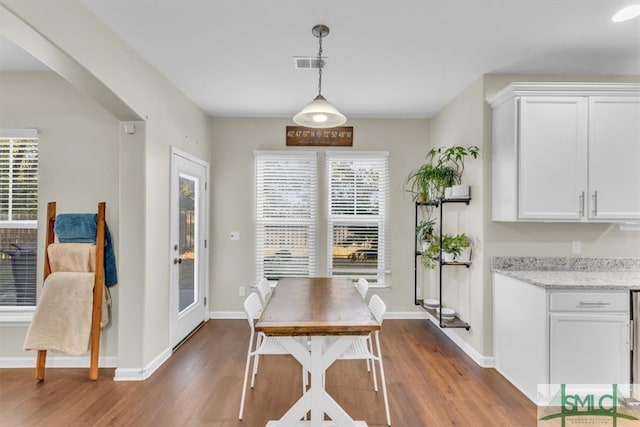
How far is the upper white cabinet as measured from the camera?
2713 mm

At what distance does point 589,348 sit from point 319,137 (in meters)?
3.48

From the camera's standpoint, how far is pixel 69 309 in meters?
2.78

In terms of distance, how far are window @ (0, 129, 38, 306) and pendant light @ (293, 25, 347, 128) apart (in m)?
2.56

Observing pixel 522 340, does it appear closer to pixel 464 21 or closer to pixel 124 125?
pixel 464 21

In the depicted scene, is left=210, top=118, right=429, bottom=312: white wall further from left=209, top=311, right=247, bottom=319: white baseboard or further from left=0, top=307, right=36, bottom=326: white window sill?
left=0, top=307, right=36, bottom=326: white window sill

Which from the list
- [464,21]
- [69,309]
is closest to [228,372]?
[69,309]

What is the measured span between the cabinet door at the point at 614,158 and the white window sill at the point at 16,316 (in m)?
4.94

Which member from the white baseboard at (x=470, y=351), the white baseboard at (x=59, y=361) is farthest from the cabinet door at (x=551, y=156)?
the white baseboard at (x=59, y=361)

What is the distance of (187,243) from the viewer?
149 inches

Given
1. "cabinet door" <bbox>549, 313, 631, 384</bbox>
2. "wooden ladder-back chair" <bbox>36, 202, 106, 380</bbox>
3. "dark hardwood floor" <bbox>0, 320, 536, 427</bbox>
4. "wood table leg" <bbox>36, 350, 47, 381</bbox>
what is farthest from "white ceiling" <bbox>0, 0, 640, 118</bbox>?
"dark hardwood floor" <bbox>0, 320, 536, 427</bbox>

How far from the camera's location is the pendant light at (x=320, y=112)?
2246 millimetres

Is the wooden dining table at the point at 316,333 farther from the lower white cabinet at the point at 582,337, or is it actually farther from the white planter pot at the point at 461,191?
the white planter pot at the point at 461,191

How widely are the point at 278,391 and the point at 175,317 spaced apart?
1.45 meters

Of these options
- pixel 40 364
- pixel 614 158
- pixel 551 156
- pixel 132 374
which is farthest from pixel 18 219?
pixel 614 158
